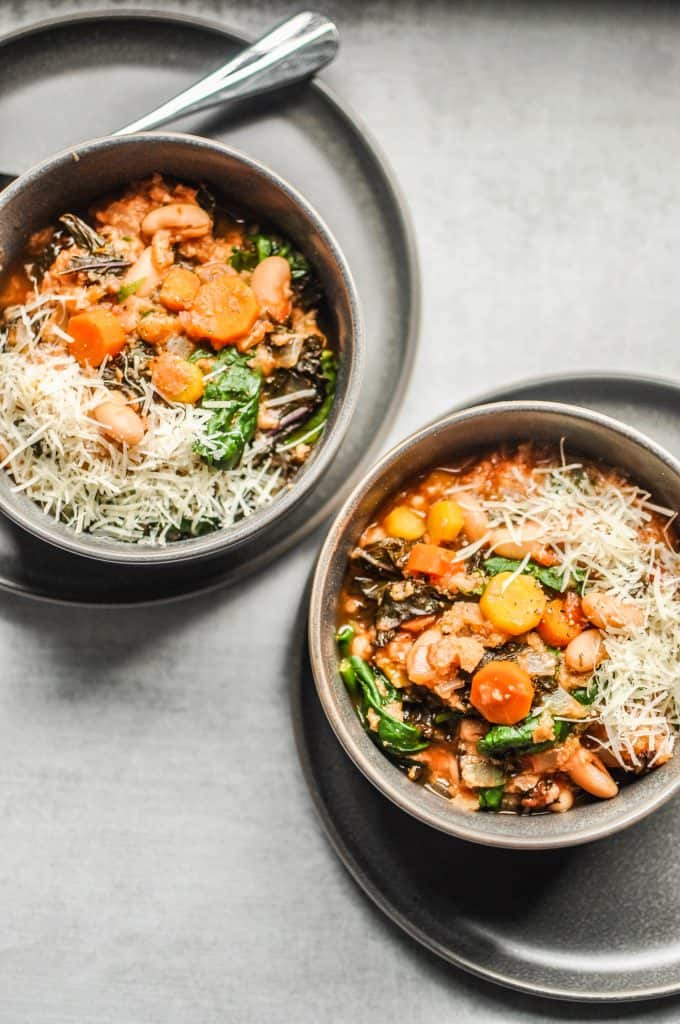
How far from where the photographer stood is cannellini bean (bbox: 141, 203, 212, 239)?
2.47 m

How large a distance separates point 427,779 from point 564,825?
0.37 meters

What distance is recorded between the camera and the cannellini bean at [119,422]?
2299mm

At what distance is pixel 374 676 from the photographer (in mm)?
2381

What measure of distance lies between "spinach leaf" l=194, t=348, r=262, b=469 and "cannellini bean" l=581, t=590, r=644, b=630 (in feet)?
3.38

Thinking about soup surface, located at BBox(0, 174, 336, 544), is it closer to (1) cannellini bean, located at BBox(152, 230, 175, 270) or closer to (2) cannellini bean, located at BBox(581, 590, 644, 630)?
(1) cannellini bean, located at BBox(152, 230, 175, 270)

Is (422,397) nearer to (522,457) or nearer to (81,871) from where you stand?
(522,457)

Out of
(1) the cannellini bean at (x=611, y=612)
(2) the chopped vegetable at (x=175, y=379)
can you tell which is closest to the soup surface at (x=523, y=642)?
(1) the cannellini bean at (x=611, y=612)

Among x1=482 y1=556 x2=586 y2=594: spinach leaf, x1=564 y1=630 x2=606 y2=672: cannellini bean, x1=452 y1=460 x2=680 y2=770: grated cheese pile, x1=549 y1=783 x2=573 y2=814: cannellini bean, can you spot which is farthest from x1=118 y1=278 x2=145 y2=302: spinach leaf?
x1=549 y1=783 x2=573 y2=814: cannellini bean

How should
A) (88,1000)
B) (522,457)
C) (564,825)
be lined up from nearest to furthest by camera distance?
(564,825) < (522,457) < (88,1000)

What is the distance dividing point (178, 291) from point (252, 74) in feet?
2.29

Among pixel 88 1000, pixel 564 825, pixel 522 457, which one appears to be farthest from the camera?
pixel 88 1000

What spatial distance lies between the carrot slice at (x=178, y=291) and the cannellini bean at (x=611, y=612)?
1365 millimetres

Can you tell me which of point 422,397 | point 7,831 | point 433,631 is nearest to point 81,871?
point 7,831

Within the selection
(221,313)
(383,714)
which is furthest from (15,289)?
(383,714)
